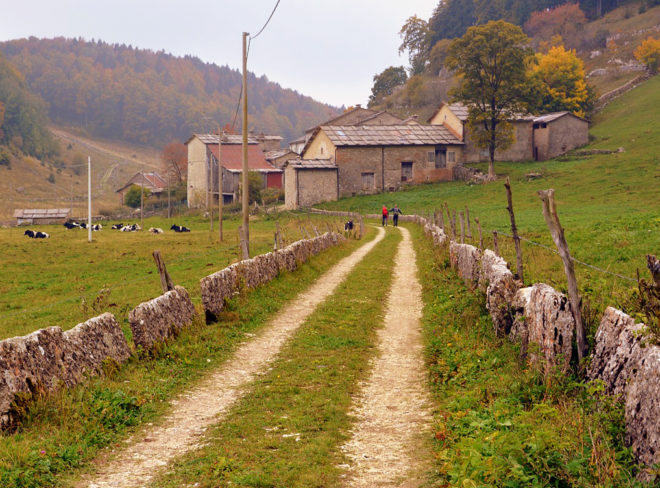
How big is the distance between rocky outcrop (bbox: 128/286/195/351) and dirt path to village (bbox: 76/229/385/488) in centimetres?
137

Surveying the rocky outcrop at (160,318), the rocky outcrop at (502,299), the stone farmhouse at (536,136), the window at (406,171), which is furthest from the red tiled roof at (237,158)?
the rocky outcrop at (502,299)

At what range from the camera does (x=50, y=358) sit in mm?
8680

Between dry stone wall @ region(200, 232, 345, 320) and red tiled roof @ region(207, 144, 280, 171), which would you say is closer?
dry stone wall @ region(200, 232, 345, 320)

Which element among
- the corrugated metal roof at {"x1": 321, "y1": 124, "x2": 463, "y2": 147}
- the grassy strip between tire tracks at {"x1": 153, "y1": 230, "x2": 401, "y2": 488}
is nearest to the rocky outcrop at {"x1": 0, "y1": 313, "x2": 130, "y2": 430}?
the grassy strip between tire tracks at {"x1": 153, "y1": 230, "x2": 401, "y2": 488}

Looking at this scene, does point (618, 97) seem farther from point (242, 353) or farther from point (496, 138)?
point (242, 353)

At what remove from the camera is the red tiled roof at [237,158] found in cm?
7862

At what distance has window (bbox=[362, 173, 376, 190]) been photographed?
70438 mm

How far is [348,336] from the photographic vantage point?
43.5 feet

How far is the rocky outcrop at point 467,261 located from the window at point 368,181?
1964 inches

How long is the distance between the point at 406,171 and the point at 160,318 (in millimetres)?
62485

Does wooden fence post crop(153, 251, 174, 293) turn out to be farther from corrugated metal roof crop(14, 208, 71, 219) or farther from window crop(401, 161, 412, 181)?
corrugated metal roof crop(14, 208, 71, 219)

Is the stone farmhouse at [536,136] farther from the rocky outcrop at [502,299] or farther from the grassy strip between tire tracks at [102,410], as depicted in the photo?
the grassy strip between tire tracks at [102,410]

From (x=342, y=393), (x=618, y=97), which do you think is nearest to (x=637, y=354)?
(x=342, y=393)

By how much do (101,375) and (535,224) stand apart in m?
27.6
